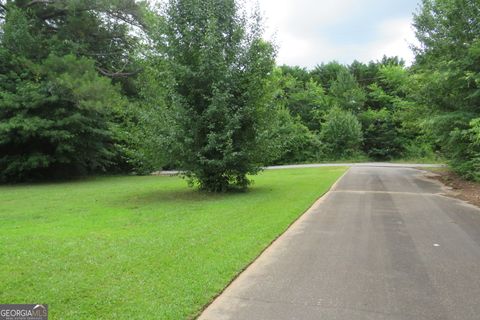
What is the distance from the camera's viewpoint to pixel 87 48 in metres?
25.5

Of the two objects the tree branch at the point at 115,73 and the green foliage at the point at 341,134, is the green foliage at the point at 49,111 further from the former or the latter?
the green foliage at the point at 341,134

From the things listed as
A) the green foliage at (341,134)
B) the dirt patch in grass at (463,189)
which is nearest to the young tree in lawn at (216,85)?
the dirt patch in grass at (463,189)

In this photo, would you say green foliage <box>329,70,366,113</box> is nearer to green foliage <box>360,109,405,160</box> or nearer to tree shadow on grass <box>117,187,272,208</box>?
green foliage <box>360,109,405,160</box>

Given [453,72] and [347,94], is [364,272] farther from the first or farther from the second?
[347,94]

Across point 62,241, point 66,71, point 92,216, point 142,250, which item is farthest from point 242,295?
point 66,71

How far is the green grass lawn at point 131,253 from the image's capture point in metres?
3.80

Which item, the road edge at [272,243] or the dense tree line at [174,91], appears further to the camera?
the dense tree line at [174,91]

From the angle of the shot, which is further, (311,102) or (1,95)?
(311,102)

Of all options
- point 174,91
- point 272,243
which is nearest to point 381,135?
point 174,91

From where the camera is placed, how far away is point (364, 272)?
4.86 metres

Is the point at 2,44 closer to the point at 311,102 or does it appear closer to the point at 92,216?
the point at 92,216

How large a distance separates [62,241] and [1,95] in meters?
17.4

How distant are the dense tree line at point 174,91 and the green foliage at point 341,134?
189 mm

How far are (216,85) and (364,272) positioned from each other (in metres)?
8.39
